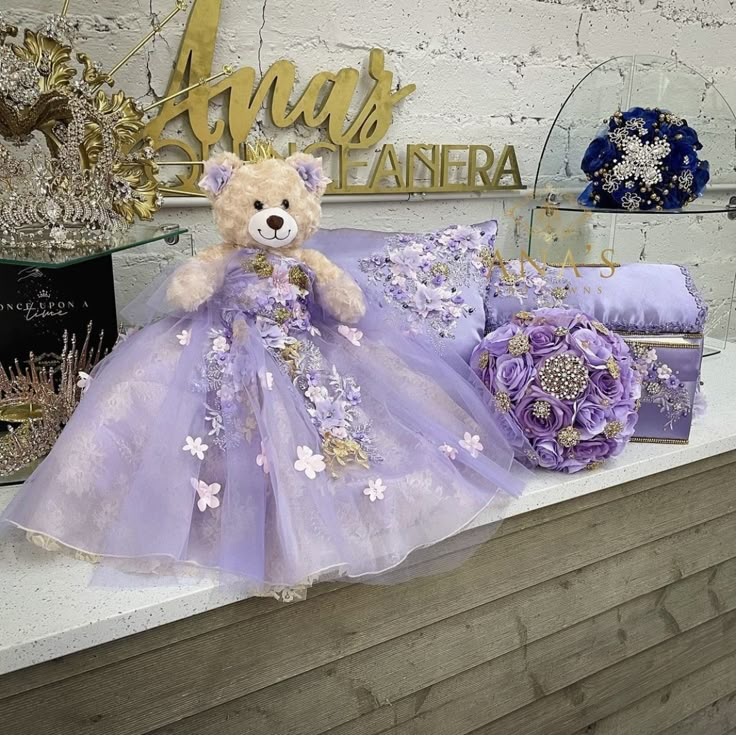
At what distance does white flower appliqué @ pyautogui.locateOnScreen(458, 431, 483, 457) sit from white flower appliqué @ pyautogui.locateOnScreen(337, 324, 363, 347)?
0.69 ft

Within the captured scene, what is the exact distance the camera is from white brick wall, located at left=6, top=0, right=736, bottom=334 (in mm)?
1278

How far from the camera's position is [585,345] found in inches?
40.0

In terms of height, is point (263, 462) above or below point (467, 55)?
below

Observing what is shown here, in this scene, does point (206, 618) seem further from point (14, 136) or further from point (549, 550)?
point (14, 136)

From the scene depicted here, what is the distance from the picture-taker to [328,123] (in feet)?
4.68

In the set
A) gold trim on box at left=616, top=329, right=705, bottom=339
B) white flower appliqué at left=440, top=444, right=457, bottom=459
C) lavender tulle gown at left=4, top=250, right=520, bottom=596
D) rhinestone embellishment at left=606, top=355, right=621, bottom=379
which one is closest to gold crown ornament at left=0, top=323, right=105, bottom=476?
lavender tulle gown at left=4, top=250, right=520, bottom=596

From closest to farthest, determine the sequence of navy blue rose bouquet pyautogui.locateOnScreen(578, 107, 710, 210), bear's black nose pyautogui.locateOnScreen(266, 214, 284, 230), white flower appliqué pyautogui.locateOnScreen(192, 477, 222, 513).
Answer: white flower appliqué pyautogui.locateOnScreen(192, 477, 222, 513) < bear's black nose pyautogui.locateOnScreen(266, 214, 284, 230) < navy blue rose bouquet pyautogui.locateOnScreen(578, 107, 710, 210)

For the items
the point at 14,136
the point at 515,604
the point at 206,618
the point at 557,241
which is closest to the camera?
the point at 206,618

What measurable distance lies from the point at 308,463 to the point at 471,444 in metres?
0.26

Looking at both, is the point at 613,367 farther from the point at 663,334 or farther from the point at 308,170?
the point at 308,170

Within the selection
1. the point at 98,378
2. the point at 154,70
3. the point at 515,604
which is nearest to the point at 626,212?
the point at 515,604

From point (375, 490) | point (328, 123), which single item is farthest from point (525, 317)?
point (328, 123)

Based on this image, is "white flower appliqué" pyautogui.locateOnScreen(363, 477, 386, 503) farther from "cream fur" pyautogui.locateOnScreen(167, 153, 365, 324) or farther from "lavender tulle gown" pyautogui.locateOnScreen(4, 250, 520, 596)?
"cream fur" pyautogui.locateOnScreen(167, 153, 365, 324)

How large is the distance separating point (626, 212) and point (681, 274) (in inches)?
12.2
